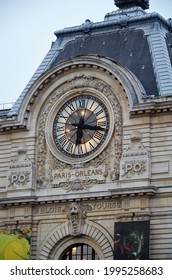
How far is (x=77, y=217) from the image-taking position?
4828cm

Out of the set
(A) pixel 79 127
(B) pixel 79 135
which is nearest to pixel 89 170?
(B) pixel 79 135

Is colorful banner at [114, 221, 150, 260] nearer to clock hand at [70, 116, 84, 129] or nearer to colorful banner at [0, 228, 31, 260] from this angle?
colorful banner at [0, 228, 31, 260]

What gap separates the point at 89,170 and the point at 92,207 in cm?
202

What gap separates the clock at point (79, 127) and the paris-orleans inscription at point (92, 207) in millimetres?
2548

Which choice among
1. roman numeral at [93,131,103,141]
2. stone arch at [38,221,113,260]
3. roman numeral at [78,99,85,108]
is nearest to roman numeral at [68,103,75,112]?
roman numeral at [78,99,85,108]

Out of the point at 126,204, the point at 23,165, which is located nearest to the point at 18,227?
the point at 23,165

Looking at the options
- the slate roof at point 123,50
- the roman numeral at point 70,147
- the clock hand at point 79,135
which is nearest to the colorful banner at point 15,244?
the roman numeral at point 70,147

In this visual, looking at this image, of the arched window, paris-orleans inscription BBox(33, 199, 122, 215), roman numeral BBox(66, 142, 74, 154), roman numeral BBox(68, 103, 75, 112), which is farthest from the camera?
roman numeral BBox(68, 103, 75, 112)

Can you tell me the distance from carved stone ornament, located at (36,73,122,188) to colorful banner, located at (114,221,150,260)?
2.93m

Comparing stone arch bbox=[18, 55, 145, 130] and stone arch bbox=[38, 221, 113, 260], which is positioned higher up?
stone arch bbox=[18, 55, 145, 130]

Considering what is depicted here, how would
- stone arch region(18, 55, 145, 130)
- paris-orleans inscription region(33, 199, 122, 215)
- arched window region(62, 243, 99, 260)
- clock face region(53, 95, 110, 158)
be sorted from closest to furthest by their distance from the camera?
paris-orleans inscription region(33, 199, 122, 215), stone arch region(18, 55, 145, 130), arched window region(62, 243, 99, 260), clock face region(53, 95, 110, 158)

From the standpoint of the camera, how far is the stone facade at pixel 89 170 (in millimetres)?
46531

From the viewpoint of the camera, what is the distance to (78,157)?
162 ft

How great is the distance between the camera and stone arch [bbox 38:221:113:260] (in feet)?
155
